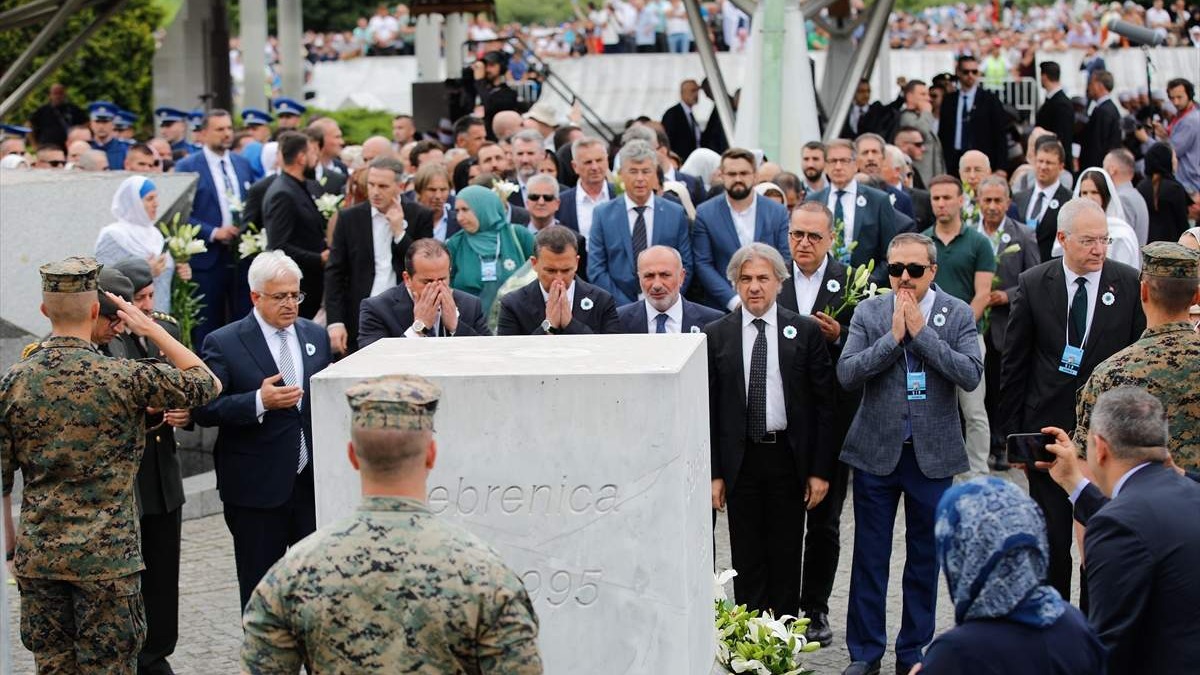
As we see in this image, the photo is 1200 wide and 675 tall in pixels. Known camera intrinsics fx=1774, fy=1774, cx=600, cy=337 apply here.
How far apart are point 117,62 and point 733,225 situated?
75.4 ft

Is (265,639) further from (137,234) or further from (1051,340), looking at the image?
(137,234)

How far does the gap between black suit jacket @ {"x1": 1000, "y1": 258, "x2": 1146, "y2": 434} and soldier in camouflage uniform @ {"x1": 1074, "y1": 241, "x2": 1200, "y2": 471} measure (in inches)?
56.8

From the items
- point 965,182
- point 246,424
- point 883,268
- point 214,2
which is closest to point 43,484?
point 246,424

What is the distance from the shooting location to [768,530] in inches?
324

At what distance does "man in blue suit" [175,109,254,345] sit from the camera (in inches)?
513

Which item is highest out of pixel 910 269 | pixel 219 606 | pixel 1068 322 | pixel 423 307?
pixel 910 269

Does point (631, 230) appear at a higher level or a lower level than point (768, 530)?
higher

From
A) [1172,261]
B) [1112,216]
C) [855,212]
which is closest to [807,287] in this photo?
[1172,261]

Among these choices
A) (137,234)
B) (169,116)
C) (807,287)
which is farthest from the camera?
(169,116)

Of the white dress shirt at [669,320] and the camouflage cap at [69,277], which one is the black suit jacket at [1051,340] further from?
the camouflage cap at [69,277]

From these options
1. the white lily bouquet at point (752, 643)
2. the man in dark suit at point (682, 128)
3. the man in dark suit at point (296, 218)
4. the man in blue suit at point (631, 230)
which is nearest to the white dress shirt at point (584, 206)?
the man in blue suit at point (631, 230)

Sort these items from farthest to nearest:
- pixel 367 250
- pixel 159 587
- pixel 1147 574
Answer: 1. pixel 367 250
2. pixel 159 587
3. pixel 1147 574

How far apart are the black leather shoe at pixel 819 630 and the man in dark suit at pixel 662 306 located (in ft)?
4.98

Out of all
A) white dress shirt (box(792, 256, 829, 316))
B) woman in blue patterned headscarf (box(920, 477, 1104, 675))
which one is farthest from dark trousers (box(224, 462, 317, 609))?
woman in blue patterned headscarf (box(920, 477, 1104, 675))
